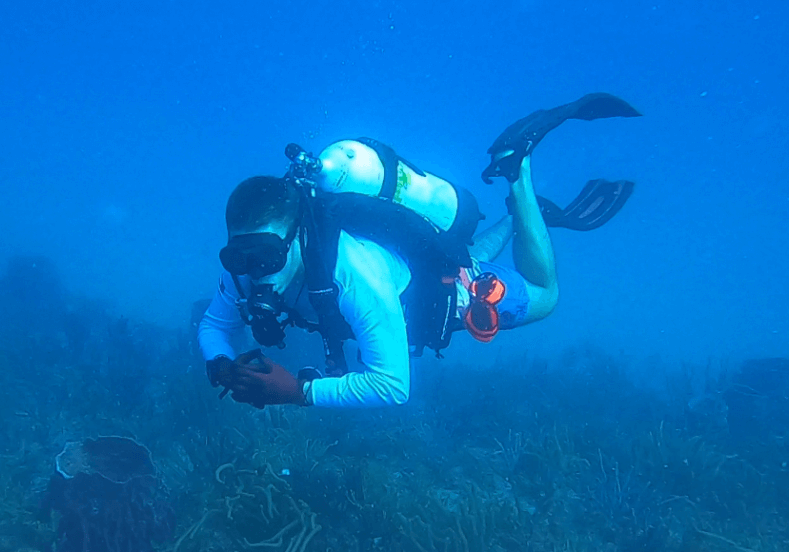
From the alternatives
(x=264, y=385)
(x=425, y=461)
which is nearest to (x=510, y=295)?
(x=264, y=385)

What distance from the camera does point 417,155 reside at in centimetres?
9519

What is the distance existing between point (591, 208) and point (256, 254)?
171 inches

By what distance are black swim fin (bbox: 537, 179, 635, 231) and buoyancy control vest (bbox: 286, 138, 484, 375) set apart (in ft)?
5.08

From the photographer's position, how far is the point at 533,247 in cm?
488

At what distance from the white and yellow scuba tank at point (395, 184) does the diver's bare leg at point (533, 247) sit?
0.67 meters

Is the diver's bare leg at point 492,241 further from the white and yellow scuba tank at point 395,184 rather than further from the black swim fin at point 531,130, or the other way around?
the white and yellow scuba tank at point 395,184

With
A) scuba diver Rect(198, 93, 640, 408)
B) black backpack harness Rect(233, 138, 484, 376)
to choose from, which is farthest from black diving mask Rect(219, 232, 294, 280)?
black backpack harness Rect(233, 138, 484, 376)

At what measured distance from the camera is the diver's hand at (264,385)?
3041mm

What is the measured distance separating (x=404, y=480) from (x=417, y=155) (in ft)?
305

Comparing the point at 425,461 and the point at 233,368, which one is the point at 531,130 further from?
Answer: the point at 425,461

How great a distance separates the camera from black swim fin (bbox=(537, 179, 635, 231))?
5574 mm

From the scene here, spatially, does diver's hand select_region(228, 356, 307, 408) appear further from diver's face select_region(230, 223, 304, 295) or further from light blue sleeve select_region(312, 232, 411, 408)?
diver's face select_region(230, 223, 304, 295)

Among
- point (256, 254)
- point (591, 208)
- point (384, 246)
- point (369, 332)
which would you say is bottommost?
point (369, 332)

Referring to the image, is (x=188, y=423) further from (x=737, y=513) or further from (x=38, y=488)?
(x=737, y=513)
